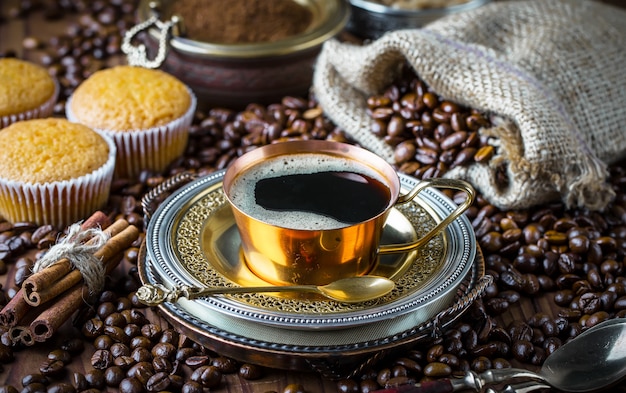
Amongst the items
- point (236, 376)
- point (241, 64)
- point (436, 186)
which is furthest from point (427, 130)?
point (236, 376)

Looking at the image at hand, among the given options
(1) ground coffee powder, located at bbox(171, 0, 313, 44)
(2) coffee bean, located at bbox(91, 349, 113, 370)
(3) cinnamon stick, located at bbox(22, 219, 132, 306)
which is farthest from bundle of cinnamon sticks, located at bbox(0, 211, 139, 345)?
(1) ground coffee powder, located at bbox(171, 0, 313, 44)

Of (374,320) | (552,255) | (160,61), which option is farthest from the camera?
(160,61)

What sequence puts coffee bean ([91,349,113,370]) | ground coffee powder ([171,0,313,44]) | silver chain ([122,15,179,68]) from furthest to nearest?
1. ground coffee powder ([171,0,313,44])
2. silver chain ([122,15,179,68])
3. coffee bean ([91,349,113,370])

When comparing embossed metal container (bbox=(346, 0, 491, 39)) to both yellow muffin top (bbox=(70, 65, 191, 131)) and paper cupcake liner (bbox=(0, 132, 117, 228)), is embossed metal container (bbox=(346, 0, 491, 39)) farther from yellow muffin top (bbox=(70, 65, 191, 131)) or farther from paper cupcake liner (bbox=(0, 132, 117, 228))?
paper cupcake liner (bbox=(0, 132, 117, 228))

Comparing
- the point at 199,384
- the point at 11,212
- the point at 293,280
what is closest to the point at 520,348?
the point at 293,280

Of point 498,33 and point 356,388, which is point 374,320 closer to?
point 356,388

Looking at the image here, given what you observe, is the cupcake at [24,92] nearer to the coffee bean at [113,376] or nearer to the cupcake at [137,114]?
the cupcake at [137,114]

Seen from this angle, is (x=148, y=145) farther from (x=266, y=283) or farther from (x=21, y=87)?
(x=266, y=283)
